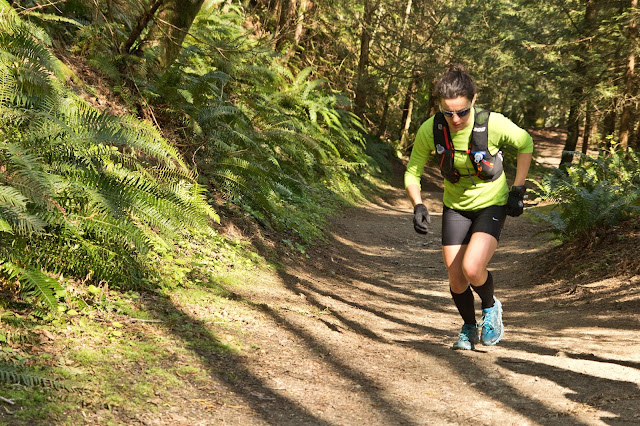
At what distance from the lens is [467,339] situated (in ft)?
16.0

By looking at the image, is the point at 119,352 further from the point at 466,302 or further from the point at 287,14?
the point at 287,14

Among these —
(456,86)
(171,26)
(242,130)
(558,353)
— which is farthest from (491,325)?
(171,26)

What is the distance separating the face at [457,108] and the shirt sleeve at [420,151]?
0.21m

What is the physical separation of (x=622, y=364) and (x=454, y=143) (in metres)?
2.06

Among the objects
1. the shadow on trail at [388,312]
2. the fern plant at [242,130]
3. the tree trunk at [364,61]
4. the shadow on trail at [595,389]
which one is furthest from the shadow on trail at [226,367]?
the tree trunk at [364,61]

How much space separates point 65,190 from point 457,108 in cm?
287

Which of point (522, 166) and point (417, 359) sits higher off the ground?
point (522, 166)

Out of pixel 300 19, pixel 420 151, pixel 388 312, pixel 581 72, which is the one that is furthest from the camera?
pixel 581 72

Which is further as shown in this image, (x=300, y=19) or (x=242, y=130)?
(x=300, y=19)

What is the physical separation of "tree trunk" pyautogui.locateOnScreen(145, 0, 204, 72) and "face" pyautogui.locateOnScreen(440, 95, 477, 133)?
4530mm

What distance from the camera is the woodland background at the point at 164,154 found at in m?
3.86

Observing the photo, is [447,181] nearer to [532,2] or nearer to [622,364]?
[622,364]

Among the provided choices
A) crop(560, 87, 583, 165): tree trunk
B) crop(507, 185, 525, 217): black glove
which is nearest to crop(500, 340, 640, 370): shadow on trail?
crop(507, 185, 525, 217): black glove

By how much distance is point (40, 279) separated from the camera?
3.50m
